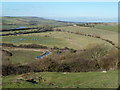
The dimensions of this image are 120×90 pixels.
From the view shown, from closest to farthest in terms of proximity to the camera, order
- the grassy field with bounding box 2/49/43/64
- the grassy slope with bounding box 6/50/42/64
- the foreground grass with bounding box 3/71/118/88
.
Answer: the foreground grass with bounding box 3/71/118/88, the grassy field with bounding box 2/49/43/64, the grassy slope with bounding box 6/50/42/64

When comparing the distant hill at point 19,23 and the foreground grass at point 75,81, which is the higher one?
the distant hill at point 19,23

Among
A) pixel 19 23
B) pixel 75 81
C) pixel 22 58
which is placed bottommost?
pixel 22 58

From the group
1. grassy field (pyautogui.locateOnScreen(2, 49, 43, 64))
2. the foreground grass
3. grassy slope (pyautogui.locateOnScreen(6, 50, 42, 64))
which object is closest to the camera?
the foreground grass

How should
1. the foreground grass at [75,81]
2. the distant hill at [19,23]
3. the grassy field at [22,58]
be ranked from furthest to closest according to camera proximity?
the distant hill at [19,23] < the grassy field at [22,58] < the foreground grass at [75,81]

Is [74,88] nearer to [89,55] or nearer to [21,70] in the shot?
[21,70]

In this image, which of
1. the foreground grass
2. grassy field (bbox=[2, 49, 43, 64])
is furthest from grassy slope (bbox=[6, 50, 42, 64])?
the foreground grass

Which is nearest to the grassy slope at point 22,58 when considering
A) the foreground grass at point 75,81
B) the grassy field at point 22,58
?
the grassy field at point 22,58

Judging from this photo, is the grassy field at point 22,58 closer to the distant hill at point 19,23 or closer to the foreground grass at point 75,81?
the foreground grass at point 75,81

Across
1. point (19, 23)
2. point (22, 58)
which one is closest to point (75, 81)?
point (22, 58)

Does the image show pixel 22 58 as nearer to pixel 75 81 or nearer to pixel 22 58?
pixel 22 58

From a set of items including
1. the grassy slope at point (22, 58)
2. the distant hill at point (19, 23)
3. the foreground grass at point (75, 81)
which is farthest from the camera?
the distant hill at point (19, 23)

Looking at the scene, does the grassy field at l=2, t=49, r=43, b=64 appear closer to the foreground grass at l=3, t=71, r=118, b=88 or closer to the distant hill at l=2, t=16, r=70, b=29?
the foreground grass at l=3, t=71, r=118, b=88

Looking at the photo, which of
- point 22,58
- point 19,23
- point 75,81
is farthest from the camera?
point 19,23
